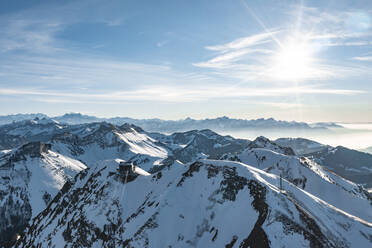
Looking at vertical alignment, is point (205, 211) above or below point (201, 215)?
above

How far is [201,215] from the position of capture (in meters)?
71.5

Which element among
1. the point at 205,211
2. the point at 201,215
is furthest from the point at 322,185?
the point at 201,215

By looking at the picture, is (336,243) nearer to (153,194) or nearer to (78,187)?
(153,194)

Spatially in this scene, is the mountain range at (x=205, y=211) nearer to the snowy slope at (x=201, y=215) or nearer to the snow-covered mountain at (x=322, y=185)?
the snowy slope at (x=201, y=215)

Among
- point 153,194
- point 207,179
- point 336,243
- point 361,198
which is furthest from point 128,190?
point 361,198

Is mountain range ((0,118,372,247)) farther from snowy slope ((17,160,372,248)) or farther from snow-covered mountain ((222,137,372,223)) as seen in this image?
snow-covered mountain ((222,137,372,223))

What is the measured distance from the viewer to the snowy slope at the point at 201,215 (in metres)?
56.4

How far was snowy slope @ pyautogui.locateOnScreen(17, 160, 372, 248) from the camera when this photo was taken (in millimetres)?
56406

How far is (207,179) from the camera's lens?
8112 cm

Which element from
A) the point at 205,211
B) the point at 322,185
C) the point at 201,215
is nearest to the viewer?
the point at 201,215

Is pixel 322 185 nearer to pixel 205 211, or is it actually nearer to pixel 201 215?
pixel 205 211

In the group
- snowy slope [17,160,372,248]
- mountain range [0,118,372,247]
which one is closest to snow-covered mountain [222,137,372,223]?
mountain range [0,118,372,247]

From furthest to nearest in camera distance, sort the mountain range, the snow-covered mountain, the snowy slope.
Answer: the snow-covered mountain
the mountain range
the snowy slope

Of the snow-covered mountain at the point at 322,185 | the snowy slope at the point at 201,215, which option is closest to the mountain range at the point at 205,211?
the snowy slope at the point at 201,215
